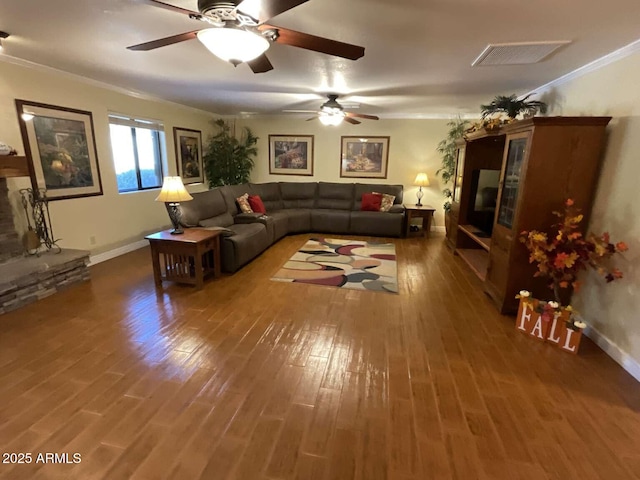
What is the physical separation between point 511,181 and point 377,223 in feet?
9.76

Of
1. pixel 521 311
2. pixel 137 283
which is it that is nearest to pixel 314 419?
pixel 521 311

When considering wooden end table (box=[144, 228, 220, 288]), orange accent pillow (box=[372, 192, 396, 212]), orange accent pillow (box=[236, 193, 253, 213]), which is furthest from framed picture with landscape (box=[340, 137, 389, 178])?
wooden end table (box=[144, 228, 220, 288])

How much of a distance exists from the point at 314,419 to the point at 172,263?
8.54ft

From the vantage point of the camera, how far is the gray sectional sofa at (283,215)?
13.8ft

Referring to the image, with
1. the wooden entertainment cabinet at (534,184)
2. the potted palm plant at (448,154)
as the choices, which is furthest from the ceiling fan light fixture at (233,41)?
the potted palm plant at (448,154)

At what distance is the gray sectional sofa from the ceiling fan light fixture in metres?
2.55

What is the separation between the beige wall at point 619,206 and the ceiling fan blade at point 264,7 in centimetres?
260

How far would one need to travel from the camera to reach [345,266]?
14.3ft

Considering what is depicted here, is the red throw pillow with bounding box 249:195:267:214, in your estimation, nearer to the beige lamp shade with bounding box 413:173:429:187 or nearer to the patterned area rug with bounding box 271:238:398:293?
the patterned area rug with bounding box 271:238:398:293

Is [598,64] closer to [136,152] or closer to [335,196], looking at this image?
[335,196]

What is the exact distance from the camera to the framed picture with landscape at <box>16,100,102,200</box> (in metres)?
3.47

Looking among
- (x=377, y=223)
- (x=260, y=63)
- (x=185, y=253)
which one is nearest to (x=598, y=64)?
(x=260, y=63)

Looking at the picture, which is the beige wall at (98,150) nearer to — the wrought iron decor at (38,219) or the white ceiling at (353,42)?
the wrought iron decor at (38,219)

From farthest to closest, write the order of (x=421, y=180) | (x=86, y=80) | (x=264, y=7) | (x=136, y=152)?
(x=421, y=180)
(x=136, y=152)
(x=86, y=80)
(x=264, y=7)
